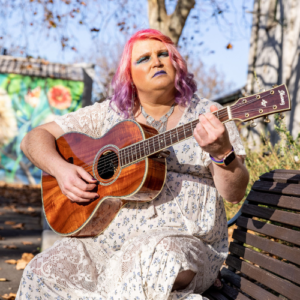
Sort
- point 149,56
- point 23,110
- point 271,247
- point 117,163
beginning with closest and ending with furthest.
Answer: point 271,247, point 117,163, point 149,56, point 23,110

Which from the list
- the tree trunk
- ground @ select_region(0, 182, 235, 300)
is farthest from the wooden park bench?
the tree trunk

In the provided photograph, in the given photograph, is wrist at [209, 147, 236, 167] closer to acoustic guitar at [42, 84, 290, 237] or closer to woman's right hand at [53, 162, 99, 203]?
acoustic guitar at [42, 84, 290, 237]

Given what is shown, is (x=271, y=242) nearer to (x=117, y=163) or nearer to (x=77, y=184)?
(x=117, y=163)

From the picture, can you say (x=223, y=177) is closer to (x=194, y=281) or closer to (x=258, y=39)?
(x=194, y=281)

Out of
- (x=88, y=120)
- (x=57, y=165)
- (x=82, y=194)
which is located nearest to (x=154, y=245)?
(x=82, y=194)

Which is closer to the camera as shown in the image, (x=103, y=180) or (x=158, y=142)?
(x=158, y=142)

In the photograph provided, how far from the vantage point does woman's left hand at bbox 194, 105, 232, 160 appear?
1.69 meters

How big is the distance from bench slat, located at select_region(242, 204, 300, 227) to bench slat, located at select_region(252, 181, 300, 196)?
0.33 feet

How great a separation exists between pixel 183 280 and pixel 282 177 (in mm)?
772

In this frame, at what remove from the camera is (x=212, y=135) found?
5.52 ft

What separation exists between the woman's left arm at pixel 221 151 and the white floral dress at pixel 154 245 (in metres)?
0.20

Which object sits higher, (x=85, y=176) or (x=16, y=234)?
(x=85, y=176)

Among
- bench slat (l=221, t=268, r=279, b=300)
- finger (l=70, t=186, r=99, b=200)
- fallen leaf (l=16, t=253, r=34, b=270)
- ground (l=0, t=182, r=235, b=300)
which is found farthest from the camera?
fallen leaf (l=16, t=253, r=34, b=270)

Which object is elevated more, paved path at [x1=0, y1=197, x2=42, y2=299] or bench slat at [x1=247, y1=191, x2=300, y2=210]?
bench slat at [x1=247, y1=191, x2=300, y2=210]
